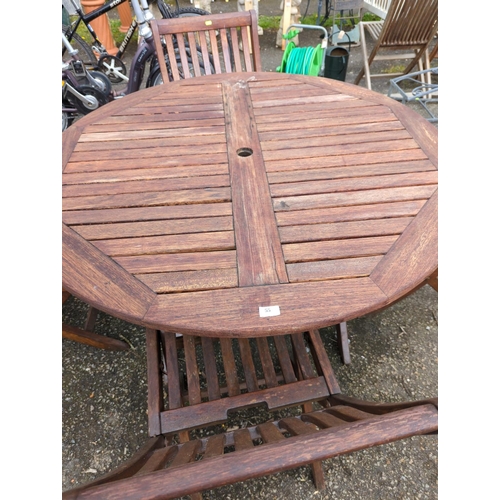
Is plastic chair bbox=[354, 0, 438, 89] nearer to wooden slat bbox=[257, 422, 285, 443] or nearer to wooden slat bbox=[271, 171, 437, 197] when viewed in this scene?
wooden slat bbox=[271, 171, 437, 197]

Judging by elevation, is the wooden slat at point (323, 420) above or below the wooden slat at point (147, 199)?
below

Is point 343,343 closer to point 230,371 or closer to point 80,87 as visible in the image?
point 230,371

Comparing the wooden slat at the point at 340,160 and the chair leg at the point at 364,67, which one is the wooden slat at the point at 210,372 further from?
the chair leg at the point at 364,67

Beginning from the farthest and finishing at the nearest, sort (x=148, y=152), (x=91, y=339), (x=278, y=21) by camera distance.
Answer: (x=278, y=21) < (x=91, y=339) < (x=148, y=152)

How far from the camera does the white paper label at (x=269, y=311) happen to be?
3.02 ft

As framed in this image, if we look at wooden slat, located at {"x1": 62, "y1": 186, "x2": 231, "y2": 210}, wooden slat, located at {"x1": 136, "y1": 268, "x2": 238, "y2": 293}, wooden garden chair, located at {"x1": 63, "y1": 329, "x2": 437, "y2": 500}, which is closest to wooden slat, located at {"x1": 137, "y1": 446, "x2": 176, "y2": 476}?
wooden garden chair, located at {"x1": 63, "y1": 329, "x2": 437, "y2": 500}

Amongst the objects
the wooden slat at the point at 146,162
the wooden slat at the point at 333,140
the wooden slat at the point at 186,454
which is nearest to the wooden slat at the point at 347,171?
the wooden slat at the point at 333,140

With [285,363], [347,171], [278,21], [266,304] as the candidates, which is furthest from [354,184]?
[278,21]

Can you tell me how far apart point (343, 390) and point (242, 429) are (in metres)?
0.84

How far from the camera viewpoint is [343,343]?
5.76 feet

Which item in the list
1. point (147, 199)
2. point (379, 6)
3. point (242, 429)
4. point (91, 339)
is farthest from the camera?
point (379, 6)

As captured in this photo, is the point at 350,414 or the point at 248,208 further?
the point at 248,208
